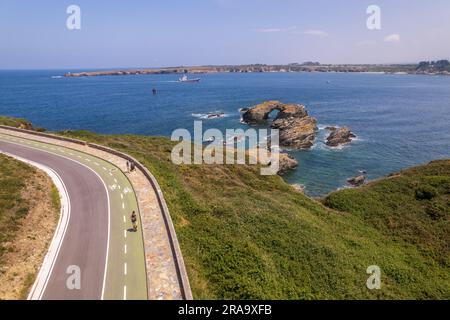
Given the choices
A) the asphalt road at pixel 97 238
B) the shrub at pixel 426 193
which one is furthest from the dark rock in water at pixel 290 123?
the asphalt road at pixel 97 238

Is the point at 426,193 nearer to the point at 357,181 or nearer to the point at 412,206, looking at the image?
the point at 412,206

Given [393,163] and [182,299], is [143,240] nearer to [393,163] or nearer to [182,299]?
[182,299]

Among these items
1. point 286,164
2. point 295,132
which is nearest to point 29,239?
point 286,164

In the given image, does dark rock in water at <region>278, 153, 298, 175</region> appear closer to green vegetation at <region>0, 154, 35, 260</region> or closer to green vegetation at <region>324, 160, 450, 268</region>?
green vegetation at <region>324, 160, 450, 268</region>

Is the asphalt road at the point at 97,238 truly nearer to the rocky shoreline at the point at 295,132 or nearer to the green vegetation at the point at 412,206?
the green vegetation at the point at 412,206

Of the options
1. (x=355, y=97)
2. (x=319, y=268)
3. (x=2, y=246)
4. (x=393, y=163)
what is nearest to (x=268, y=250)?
(x=319, y=268)

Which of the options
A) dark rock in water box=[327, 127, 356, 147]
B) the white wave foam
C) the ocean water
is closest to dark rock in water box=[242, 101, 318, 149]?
the ocean water
